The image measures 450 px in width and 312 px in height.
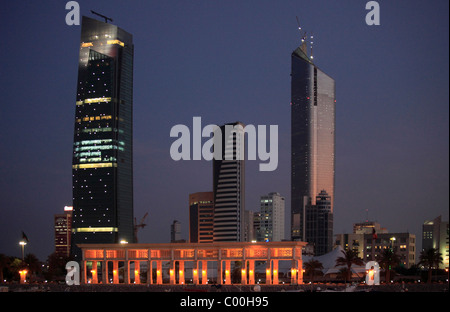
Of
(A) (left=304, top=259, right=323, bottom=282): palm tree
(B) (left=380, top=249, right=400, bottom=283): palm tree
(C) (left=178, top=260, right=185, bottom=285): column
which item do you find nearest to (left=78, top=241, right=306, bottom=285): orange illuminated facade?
(C) (left=178, top=260, right=185, bottom=285): column

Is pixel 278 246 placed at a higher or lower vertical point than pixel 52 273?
higher

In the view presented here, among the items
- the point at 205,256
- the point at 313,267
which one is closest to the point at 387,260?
the point at 313,267

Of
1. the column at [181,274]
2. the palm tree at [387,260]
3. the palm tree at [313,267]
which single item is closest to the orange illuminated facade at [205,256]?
the column at [181,274]

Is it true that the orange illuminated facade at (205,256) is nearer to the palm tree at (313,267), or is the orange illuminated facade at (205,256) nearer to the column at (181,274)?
the column at (181,274)

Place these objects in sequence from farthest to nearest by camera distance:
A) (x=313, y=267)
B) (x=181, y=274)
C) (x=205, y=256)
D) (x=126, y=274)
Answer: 1. (x=313, y=267)
2. (x=126, y=274)
3. (x=181, y=274)
4. (x=205, y=256)

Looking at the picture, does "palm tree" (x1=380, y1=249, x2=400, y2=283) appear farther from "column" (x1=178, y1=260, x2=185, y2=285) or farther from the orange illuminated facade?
"column" (x1=178, y1=260, x2=185, y2=285)

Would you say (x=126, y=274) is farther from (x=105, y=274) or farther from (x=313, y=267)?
(x=313, y=267)

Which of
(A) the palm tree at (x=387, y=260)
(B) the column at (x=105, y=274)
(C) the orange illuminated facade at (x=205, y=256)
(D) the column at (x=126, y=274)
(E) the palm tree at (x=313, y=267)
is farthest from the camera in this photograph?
(E) the palm tree at (x=313, y=267)

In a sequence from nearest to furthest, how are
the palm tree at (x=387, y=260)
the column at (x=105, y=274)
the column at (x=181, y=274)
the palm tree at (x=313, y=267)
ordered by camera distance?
the column at (x=181, y=274) < the column at (x=105, y=274) < the palm tree at (x=387, y=260) < the palm tree at (x=313, y=267)
